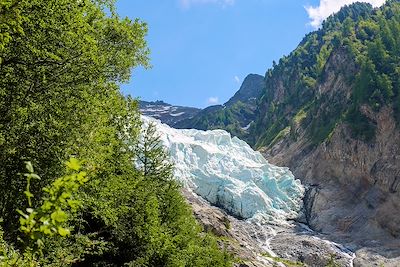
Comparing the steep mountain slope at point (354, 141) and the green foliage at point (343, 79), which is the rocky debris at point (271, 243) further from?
the green foliage at point (343, 79)

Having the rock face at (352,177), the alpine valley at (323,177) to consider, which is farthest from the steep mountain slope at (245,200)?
the rock face at (352,177)

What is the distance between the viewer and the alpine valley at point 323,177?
67.8m

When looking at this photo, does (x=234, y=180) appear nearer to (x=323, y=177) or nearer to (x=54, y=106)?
(x=323, y=177)

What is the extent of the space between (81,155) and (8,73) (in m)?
3.08

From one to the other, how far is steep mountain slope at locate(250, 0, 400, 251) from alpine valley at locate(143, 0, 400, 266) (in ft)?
0.74

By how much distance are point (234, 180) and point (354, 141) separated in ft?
83.0

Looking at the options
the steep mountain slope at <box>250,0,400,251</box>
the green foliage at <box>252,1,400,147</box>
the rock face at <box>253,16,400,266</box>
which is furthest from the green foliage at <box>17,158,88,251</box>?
the green foliage at <box>252,1,400,147</box>

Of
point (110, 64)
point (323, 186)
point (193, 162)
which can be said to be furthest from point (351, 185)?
point (110, 64)

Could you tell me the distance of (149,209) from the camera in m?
23.3

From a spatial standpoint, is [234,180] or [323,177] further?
[323,177]

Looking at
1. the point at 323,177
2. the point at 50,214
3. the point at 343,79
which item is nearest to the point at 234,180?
the point at 323,177

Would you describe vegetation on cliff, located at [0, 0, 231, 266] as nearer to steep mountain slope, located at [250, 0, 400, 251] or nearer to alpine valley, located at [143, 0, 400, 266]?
alpine valley, located at [143, 0, 400, 266]

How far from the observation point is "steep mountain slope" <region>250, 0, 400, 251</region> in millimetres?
76938

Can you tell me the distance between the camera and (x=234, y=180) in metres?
88.4
